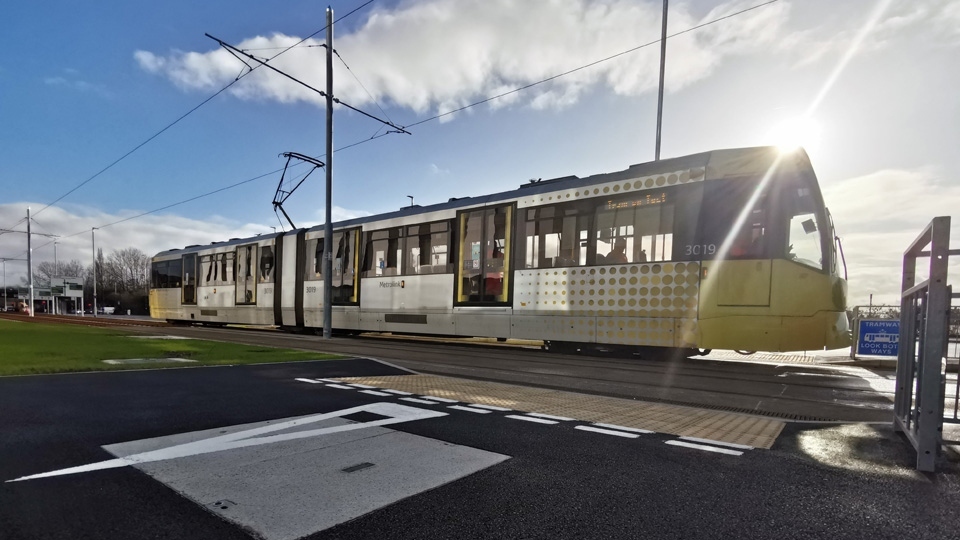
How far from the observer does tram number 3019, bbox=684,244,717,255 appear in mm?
9883

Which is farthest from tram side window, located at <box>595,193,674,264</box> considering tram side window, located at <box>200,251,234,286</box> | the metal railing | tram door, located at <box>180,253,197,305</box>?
tram door, located at <box>180,253,197,305</box>

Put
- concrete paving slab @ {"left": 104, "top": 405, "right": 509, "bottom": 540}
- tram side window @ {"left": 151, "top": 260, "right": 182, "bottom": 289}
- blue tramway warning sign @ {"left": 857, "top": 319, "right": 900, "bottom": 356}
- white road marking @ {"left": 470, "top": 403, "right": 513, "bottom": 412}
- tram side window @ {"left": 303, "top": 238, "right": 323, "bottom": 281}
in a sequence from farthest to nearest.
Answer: tram side window @ {"left": 151, "top": 260, "right": 182, "bottom": 289}, tram side window @ {"left": 303, "top": 238, "right": 323, "bottom": 281}, blue tramway warning sign @ {"left": 857, "top": 319, "right": 900, "bottom": 356}, white road marking @ {"left": 470, "top": 403, "right": 513, "bottom": 412}, concrete paving slab @ {"left": 104, "top": 405, "right": 509, "bottom": 540}

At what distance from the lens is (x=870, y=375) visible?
32.3 feet

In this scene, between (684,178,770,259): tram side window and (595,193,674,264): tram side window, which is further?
(595,193,674,264): tram side window

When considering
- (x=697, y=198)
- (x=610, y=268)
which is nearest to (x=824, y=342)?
(x=697, y=198)

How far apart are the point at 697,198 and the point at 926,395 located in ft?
23.7

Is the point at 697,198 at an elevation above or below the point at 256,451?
above

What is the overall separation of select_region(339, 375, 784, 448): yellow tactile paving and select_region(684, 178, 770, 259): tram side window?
17.1ft

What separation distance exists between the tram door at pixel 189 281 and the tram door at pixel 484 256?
1862 cm

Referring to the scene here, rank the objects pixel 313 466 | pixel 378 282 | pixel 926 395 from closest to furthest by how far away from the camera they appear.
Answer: pixel 313 466
pixel 926 395
pixel 378 282

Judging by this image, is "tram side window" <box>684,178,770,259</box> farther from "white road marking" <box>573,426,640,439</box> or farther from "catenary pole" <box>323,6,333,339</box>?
"catenary pole" <box>323,6,333,339</box>

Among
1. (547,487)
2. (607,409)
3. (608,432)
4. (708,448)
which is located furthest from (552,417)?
(547,487)

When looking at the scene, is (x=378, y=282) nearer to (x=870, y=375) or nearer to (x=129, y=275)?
(x=870, y=375)

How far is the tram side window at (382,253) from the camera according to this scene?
1599 centimetres
